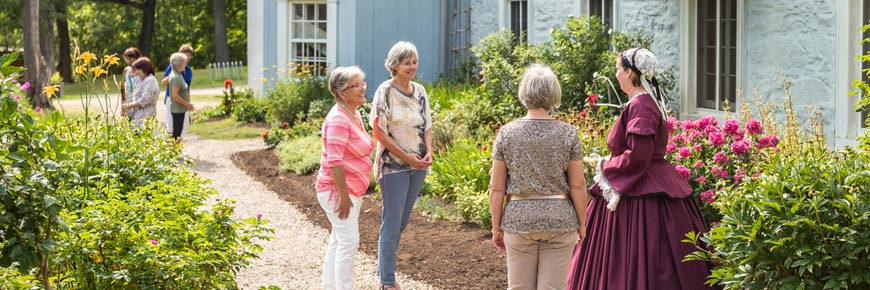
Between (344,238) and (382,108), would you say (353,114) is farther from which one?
(344,238)

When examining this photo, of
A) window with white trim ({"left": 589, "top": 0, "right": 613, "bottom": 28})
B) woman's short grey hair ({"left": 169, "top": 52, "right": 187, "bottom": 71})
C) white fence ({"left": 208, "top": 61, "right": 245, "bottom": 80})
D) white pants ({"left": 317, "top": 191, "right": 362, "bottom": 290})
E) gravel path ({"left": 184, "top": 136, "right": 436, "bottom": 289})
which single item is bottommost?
gravel path ({"left": 184, "top": 136, "right": 436, "bottom": 289})

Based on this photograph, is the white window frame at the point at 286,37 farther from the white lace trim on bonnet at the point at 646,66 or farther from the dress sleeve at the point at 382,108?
the white lace trim on bonnet at the point at 646,66

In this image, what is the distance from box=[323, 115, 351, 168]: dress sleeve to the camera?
620 centimetres

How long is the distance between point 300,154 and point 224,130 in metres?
5.34

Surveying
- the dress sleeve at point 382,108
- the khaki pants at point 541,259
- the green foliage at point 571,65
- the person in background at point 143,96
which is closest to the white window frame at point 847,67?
the green foliage at point 571,65

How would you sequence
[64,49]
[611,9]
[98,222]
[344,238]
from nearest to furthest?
[98,222]
[344,238]
[611,9]
[64,49]

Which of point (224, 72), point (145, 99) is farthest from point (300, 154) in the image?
point (224, 72)

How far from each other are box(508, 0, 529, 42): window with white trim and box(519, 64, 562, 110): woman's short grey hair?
30.4 feet

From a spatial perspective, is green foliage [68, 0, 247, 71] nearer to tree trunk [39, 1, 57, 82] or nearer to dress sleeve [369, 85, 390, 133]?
tree trunk [39, 1, 57, 82]

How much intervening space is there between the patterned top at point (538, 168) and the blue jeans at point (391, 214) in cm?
147

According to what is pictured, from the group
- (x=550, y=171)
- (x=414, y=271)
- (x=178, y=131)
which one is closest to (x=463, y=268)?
(x=414, y=271)

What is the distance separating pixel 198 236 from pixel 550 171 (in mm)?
1699

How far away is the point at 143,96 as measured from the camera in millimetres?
12125

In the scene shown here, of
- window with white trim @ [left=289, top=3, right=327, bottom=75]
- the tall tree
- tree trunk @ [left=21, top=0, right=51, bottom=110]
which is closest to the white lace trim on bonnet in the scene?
window with white trim @ [left=289, top=3, right=327, bottom=75]
